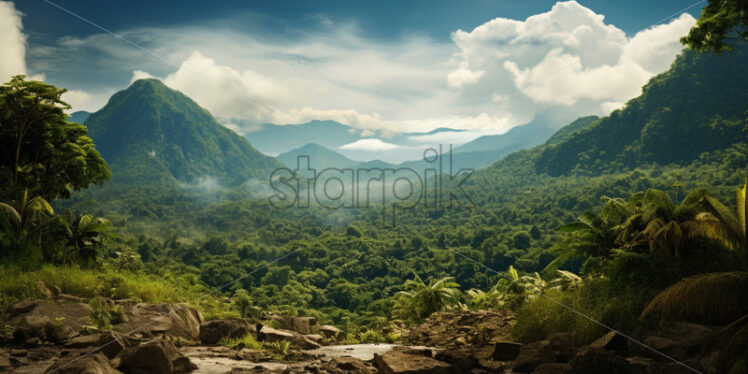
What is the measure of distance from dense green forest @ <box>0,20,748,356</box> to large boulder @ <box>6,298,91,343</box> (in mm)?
1423

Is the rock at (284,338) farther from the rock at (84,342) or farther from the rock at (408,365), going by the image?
the rock at (84,342)

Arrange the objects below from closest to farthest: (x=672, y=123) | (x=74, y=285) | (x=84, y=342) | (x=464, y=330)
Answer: (x=84, y=342) < (x=464, y=330) < (x=74, y=285) < (x=672, y=123)

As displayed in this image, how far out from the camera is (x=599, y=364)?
17.1 ft

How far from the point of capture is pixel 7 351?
Result: 6.40 metres

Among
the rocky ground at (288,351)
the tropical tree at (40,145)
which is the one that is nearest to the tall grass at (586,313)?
the rocky ground at (288,351)

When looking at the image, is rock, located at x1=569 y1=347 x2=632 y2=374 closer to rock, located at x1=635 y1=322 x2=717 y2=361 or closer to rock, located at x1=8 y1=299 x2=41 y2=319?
rock, located at x1=635 y1=322 x2=717 y2=361

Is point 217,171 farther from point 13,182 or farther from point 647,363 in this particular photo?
point 647,363

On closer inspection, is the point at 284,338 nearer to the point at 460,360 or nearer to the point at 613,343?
the point at 460,360

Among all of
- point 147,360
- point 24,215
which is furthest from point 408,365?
point 24,215

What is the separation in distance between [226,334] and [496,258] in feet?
166

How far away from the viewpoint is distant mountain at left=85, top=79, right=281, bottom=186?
124m

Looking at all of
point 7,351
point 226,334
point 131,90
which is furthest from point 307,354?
point 131,90

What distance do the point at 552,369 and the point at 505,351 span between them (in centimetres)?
154

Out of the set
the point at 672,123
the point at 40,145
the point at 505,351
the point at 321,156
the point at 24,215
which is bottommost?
the point at 505,351
